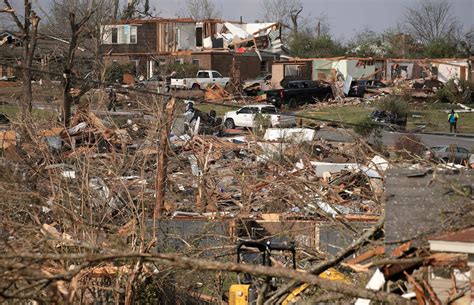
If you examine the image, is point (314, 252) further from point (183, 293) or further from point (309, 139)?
point (309, 139)

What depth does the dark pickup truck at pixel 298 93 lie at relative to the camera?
43.1 m

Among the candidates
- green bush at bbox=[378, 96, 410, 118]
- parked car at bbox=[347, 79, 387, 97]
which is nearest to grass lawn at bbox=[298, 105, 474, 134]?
green bush at bbox=[378, 96, 410, 118]

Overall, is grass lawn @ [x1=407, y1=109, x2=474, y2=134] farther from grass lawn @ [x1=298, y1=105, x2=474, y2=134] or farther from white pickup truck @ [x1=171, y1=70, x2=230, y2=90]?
white pickup truck @ [x1=171, y1=70, x2=230, y2=90]

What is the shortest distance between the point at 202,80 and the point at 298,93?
7891 mm

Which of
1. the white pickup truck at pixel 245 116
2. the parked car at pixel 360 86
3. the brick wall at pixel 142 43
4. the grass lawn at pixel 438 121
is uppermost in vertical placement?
the brick wall at pixel 142 43

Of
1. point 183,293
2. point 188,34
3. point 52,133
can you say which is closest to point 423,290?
point 183,293

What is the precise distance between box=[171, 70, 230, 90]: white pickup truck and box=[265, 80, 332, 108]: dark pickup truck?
4.82 m

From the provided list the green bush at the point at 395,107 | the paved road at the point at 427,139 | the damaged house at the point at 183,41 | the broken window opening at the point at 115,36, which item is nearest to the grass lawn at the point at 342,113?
the green bush at the point at 395,107

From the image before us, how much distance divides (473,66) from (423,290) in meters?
47.4

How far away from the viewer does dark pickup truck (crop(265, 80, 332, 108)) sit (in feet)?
141

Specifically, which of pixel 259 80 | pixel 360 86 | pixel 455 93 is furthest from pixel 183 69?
pixel 455 93

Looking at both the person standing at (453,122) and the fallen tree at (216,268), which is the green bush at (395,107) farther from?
the fallen tree at (216,268)

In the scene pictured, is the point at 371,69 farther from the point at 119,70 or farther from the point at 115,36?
the point at 115,36

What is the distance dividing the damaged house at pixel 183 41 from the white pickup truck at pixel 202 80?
566cm
